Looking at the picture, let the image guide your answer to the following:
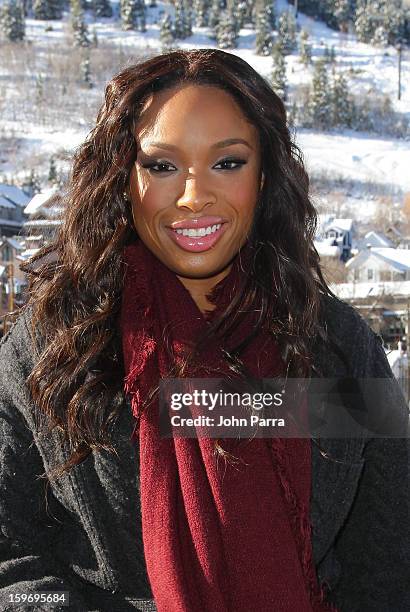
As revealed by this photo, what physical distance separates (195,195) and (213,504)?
0.89 feet

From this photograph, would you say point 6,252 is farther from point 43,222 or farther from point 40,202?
point 43,222

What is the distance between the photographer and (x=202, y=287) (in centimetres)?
76

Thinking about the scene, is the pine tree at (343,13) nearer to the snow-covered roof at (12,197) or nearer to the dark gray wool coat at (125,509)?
the snow-covered roof at (12,197)

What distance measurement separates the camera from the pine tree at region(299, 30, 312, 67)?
34.3 meters

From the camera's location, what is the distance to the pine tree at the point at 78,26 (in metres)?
37.3

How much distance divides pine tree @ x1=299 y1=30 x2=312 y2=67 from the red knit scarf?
35426mm

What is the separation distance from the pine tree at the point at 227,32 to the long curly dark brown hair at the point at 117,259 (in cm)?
3497

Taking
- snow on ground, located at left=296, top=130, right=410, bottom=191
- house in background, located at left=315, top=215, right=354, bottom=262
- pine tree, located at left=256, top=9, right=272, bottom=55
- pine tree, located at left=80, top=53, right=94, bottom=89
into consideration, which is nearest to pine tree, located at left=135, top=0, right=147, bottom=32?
pine tree, located at left=80, top=53, right=94, bottom=89

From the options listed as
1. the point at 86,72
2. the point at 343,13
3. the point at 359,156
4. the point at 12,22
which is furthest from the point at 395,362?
the point at 12,22

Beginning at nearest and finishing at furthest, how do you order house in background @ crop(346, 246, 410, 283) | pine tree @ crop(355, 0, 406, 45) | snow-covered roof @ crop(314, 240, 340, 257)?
house in background @ crop(346, 246, 410, 283) < snow-covered roof @ crop(314, 240, 340, 257) < pine tree @ crop(355, 0, 406, 45)

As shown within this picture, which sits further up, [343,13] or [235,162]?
[343,13]

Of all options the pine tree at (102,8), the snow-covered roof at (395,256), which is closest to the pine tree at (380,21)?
the pine tree at (102,8)

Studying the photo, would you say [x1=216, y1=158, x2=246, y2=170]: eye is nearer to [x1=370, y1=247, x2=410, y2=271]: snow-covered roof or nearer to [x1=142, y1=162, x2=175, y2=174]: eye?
[x1=142, y1=162, x2=175, y2=174]: eye

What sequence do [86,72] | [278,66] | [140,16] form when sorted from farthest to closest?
[140,16] → [86,72] → [278,66]
